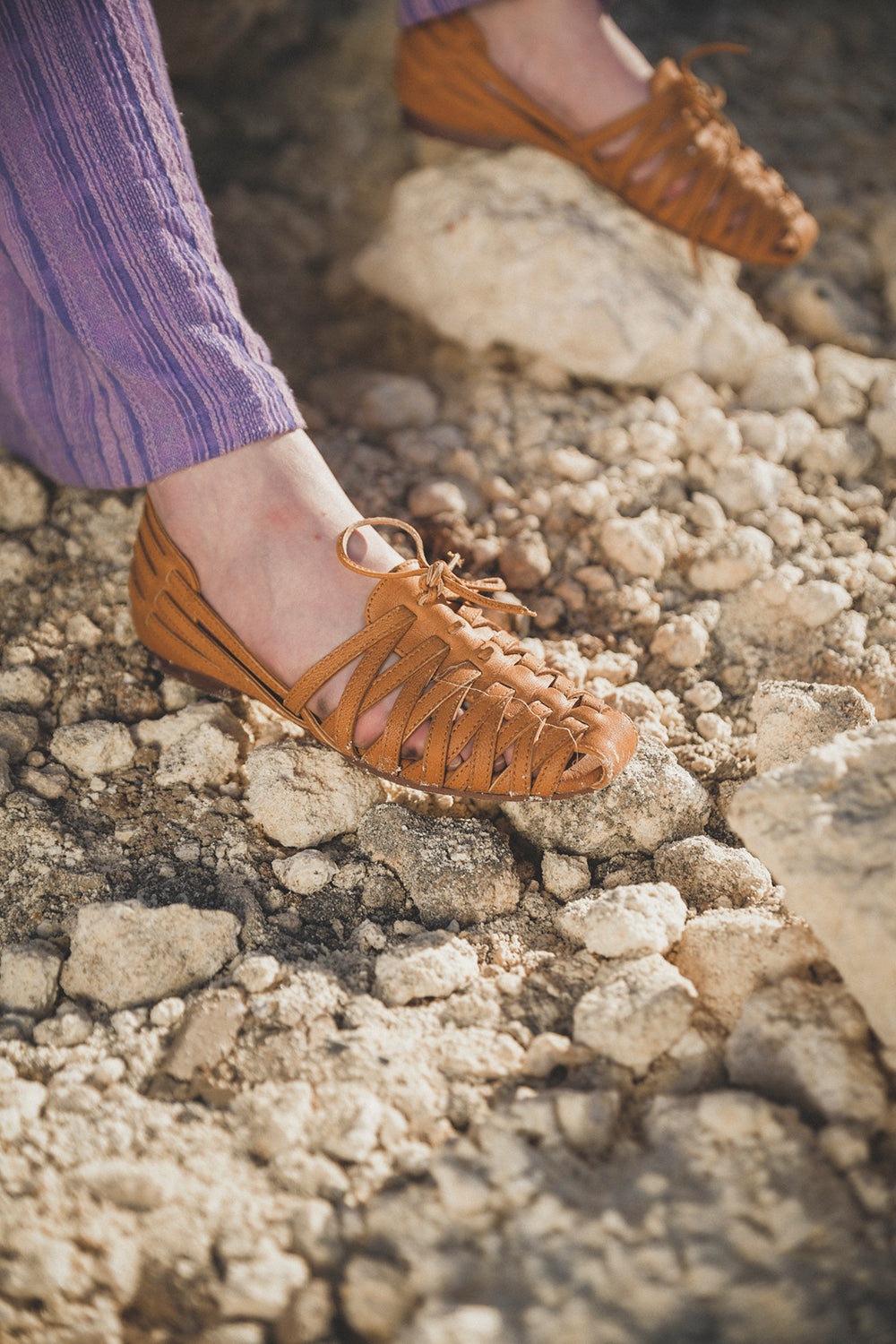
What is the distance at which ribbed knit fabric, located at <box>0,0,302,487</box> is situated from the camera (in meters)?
0.86

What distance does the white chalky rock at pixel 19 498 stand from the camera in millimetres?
1201

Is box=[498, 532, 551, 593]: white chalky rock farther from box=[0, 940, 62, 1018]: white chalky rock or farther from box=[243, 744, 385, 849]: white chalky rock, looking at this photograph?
box=[0, 940, 62, 1018]: white chalky rock

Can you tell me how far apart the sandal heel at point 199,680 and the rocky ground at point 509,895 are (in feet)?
0.09

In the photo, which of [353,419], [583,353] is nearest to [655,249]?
[583,353]

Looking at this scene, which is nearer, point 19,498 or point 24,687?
point 24,687

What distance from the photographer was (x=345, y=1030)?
30.9 inches

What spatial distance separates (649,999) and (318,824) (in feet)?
1.31

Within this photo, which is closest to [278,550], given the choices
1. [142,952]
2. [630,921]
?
[142,952]

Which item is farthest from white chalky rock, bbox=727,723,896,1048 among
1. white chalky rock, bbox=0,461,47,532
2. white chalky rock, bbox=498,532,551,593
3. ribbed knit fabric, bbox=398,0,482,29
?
ribbed knit fabric, bbox=398,0,482,29

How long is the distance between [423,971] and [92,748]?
1.57ft

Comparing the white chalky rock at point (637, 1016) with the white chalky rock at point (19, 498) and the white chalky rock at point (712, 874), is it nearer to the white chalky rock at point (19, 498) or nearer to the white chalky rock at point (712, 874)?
the white chalky rock at point (712, 874)

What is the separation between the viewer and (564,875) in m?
0.93

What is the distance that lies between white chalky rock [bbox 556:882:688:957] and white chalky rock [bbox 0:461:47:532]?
927mm

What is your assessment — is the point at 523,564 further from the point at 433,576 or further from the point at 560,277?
the point at 560,277
